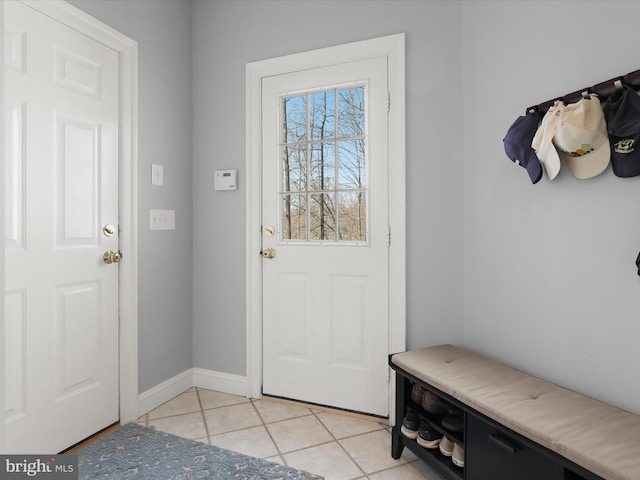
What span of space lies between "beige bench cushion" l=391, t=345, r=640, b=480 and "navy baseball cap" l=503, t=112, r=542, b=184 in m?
0.80

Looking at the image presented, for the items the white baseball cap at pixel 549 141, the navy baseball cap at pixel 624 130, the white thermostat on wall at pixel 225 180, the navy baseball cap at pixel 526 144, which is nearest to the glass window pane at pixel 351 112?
the white thermostat on wall at pixel 225 180

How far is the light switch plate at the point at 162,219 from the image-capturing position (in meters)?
2.29

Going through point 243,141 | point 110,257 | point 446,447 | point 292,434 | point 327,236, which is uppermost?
point 243,141

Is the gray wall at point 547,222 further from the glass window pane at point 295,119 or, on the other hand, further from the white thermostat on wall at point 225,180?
the white thermostat on wall at point 225,180

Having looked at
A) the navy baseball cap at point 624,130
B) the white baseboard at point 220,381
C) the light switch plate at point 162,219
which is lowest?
the white baseboard at point 220,381

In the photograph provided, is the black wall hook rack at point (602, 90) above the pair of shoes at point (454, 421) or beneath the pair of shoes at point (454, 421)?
above

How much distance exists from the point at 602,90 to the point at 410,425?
1.51 m

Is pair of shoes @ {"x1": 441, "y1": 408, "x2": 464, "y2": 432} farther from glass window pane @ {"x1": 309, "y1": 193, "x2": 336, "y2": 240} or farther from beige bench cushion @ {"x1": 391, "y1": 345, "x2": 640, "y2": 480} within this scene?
glass window pane @ {"x1": 309, "y1": 193, "x2": 336, "y2": 240}

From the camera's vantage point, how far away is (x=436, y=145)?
2.05 metres

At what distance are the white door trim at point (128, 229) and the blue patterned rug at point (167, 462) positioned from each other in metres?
0.28

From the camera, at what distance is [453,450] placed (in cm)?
155

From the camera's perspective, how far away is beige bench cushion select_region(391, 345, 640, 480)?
3.37 ft

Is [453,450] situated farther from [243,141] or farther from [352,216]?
[243,141]

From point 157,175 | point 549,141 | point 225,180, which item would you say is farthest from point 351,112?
point 157,175
